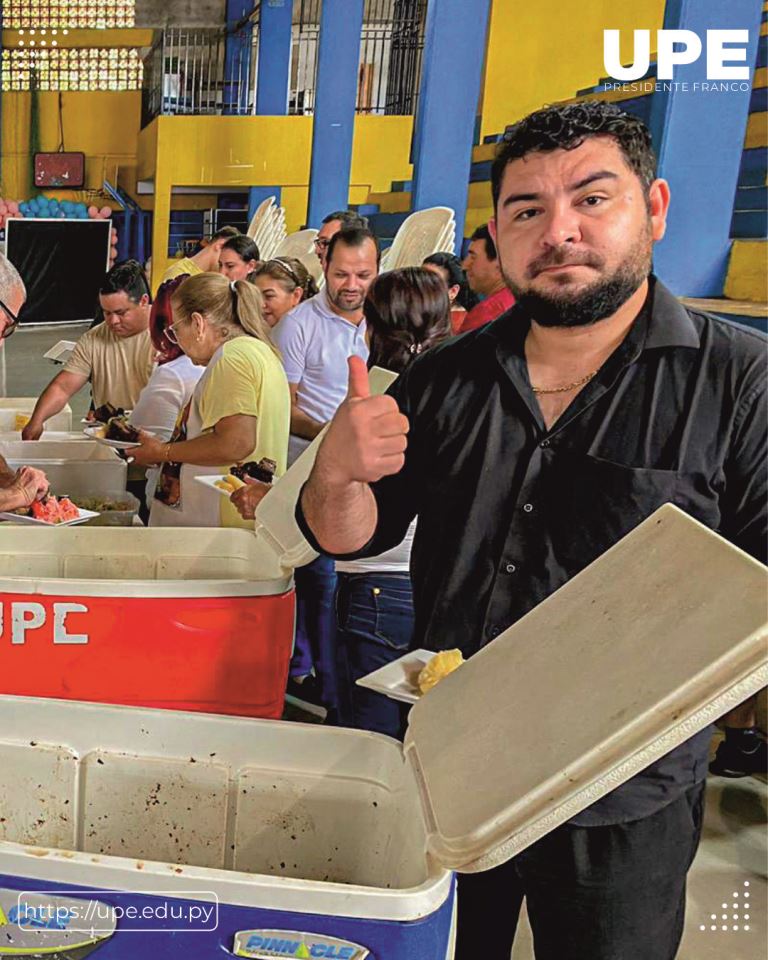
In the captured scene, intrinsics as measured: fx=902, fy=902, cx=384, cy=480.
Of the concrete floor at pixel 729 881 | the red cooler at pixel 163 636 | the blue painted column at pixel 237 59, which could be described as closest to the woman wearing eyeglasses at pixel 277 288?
the red cooler at pixel 163 636

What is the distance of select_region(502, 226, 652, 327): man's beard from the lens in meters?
1.14

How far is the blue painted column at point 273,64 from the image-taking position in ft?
33.0

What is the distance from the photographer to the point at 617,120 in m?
1.16

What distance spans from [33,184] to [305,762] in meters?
14.5

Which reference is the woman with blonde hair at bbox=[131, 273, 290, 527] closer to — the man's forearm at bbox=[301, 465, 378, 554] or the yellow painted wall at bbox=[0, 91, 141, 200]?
the man's forearm at bbox=[301, 465, 378, 554]

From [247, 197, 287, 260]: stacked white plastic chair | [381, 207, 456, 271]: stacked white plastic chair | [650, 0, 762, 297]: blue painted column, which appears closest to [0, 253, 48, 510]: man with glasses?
[650, 0, 762, 297]: blue painted column

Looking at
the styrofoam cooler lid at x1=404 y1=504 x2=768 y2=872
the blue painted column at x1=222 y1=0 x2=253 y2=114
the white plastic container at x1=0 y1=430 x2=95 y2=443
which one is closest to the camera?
the styrofoam cooler lid at x1=404 y1=504 x2=768 y2=872

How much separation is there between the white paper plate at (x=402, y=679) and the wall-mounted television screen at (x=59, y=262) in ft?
39.1

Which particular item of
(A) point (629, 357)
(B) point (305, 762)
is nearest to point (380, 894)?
(B) point (305, 762)

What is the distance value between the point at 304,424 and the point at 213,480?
0.96 metres

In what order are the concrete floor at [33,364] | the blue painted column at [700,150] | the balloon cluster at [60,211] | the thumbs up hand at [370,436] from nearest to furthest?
the thumbs up hand at [370,436], the blue painted column at [700,150], the concrete floor at [33,364], the balloon cluster at [60,211]

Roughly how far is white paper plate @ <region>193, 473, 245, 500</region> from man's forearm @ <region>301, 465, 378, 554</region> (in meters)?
1.02

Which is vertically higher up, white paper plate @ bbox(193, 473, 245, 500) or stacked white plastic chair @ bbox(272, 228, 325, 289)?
stacked white plastic chair @ bbox(272, 228, 325, 289)

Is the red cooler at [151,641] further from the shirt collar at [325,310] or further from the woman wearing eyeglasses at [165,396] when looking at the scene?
the shirt collar at [325,310]
